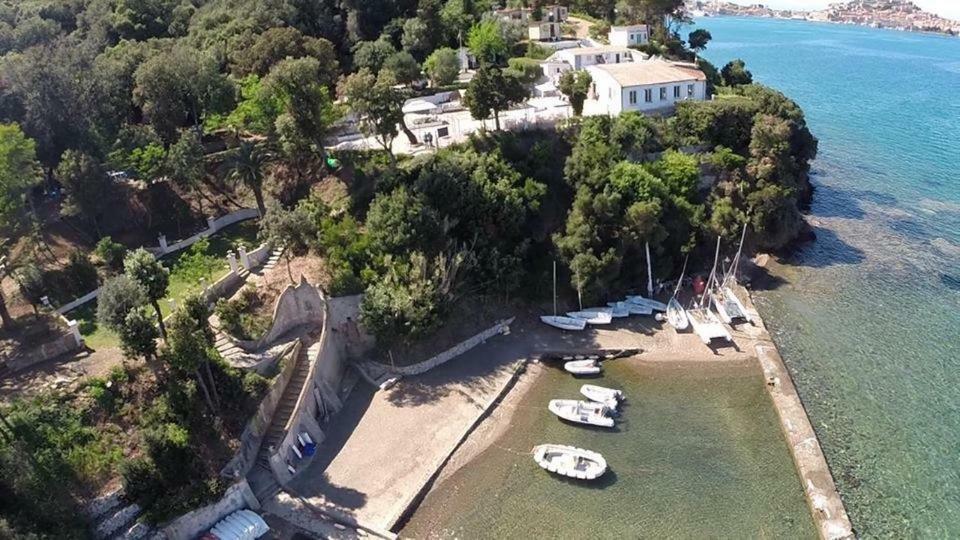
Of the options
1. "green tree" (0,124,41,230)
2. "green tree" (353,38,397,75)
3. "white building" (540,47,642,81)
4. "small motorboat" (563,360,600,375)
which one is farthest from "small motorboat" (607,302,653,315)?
"green tree" (0,124,41,230)

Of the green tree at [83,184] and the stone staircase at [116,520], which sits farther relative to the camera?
the green tree at [83,184]

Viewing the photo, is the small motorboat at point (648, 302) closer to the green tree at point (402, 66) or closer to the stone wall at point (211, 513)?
the stone wall at point (211, 513)

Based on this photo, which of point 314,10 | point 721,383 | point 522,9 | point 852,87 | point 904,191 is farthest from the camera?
point 852,87

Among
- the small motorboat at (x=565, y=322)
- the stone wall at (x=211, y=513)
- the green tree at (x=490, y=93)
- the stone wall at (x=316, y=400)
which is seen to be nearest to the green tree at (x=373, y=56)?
the green tree at (x=490, y=93)

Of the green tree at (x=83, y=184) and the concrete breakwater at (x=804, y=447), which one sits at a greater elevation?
the green tree at (x=83, y=184)

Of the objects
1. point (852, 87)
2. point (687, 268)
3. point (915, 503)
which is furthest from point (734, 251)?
point (852, 87)

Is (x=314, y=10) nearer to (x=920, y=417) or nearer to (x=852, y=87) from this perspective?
(x=920, y=417)

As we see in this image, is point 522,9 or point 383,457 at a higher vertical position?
point 522,9
